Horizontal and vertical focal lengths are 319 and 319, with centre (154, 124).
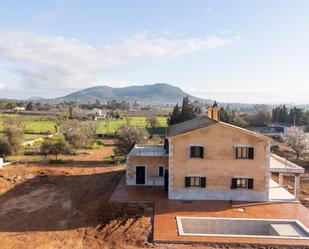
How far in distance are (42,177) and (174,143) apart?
1450 cm

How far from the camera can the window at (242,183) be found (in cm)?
2184

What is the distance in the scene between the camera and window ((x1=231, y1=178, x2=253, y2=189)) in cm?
2184

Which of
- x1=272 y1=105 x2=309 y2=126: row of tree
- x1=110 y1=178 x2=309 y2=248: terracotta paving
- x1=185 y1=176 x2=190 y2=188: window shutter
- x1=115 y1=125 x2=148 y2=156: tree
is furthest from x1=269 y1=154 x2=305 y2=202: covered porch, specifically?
x1=272 y1=105 x2=309 y2=126: row of tree

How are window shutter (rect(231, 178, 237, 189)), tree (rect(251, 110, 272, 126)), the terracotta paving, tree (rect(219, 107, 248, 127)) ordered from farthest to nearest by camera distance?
1. tree (rect(251, 110, 272, 126))
2. tree (rect(219, 107, 248, 127))
3. window shutter (rect(231, 178, 237, 189))
4. the terracotta paving

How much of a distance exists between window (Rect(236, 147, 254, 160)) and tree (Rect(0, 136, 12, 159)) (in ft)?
96.8

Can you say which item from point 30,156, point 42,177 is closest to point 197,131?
point 42,177

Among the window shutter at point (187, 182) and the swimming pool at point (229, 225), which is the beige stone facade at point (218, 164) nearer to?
the window shutter at point (187, 182)

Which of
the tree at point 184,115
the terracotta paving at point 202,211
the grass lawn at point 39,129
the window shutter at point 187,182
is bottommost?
the terracotta paving at point 202,211

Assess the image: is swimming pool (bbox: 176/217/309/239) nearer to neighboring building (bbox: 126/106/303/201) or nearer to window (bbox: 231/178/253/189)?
neighboring building (bbox: 126/106/303/201)

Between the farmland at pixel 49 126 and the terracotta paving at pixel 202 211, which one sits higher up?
the farmland at pixel 49 126

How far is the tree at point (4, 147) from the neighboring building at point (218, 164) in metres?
25.9

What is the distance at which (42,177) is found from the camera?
29.7 m

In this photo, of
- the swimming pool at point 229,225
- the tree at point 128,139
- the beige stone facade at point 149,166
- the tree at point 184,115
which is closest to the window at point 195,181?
the beige stone facade at point 149,166

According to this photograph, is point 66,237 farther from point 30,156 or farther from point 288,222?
point 30,156
